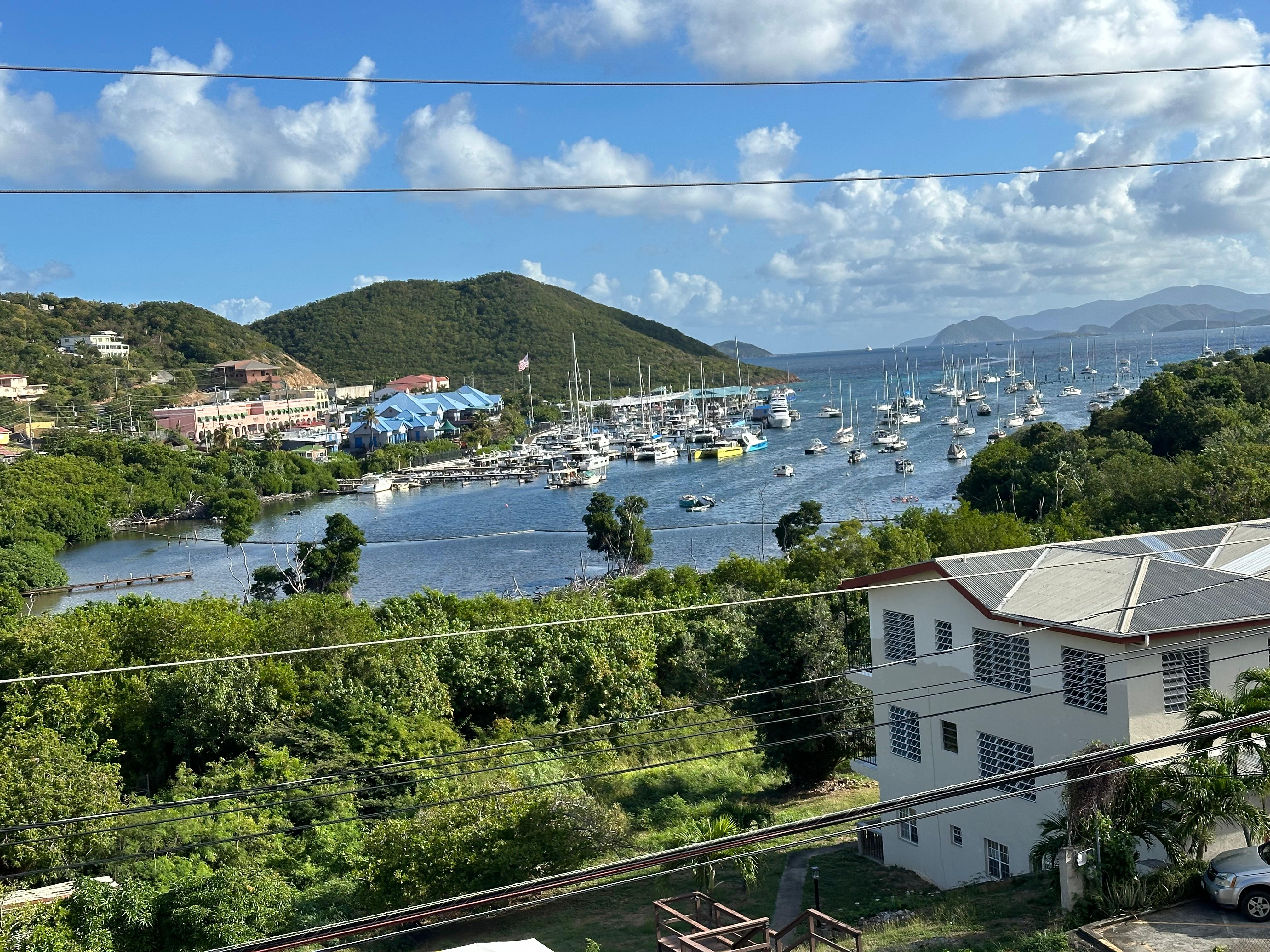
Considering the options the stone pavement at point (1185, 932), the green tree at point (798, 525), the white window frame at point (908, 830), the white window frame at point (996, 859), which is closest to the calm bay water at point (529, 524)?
the green tree at point (798, 525)

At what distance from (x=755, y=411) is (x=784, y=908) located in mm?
69699

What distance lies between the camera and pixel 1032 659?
31.3ft

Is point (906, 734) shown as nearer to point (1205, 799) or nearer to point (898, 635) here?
point (898, 635)

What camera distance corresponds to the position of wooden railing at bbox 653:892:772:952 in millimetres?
6699

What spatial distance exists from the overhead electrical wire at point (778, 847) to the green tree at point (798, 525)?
61.9 ft

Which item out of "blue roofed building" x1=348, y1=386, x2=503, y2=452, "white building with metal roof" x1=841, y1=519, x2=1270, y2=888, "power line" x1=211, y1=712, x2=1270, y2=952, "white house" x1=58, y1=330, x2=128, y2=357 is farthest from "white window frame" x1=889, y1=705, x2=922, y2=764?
"white house" x1=58, y1=330, x2=128, y2=357

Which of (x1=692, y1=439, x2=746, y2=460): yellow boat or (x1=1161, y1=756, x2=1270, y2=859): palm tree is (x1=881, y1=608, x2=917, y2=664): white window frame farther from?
(x1=692, y1=439, x2=746, y2=460): yellow boat

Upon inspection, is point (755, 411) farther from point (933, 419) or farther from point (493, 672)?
point (493, 672)

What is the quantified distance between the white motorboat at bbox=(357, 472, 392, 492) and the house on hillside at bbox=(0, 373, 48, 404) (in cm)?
2681

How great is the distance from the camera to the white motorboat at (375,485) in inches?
2181

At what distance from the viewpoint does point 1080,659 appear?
357 inches

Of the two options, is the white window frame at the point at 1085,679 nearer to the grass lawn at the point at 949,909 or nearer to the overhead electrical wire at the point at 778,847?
the overhead electrical wire at the point at 778,847

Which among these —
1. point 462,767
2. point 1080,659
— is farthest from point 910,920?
point 462,767

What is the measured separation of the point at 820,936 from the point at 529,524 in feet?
119
